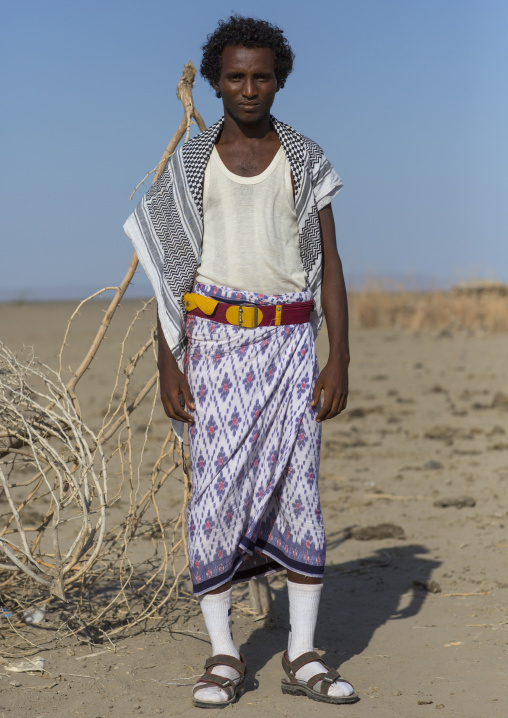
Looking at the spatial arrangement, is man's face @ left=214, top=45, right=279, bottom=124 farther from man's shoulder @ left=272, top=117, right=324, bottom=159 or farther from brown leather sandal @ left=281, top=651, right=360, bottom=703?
brown leather sandal @ left=281, top=651, right=360, bottom=703

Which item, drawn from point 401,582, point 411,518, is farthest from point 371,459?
point 401,582

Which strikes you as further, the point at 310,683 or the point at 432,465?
the point at 432,465

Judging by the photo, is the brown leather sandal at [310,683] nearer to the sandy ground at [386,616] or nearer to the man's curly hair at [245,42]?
the sandy ground at [386,616]

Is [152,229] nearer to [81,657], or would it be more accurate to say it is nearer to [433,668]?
[81,657]

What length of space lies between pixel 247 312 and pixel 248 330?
0.19 feet

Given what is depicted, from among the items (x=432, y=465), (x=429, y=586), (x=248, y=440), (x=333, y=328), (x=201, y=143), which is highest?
(x=201, y=143)

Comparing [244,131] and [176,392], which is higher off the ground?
[244,131]

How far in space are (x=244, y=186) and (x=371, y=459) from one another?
440 cm

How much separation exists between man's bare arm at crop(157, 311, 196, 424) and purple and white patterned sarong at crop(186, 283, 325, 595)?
3 centimetres

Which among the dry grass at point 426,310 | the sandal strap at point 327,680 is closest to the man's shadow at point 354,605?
the sandal strap at point 327,680

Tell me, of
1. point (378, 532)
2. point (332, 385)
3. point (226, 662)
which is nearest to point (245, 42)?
point (332, 385)

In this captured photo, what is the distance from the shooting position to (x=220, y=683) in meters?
2.82

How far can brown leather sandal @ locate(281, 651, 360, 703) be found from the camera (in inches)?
111

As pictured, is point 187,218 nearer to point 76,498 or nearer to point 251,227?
point 251,227
